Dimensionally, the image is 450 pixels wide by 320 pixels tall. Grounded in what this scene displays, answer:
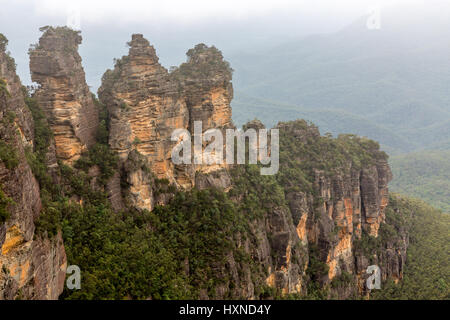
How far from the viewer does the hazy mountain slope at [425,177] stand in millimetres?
93625

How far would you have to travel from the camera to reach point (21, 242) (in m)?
15.0


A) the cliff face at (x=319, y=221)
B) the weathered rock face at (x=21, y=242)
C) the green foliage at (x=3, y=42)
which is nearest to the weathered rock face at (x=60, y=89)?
the green foliage at (x=3, y=42)

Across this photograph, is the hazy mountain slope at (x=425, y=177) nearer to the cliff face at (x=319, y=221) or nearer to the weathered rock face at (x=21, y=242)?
the cliff face at (x=319, y=221)

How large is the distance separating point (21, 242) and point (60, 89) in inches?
488

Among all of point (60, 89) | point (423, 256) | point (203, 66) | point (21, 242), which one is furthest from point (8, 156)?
point (423, 256)

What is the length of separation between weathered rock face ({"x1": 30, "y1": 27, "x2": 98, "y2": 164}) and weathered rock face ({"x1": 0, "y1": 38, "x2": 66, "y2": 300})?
5843mm

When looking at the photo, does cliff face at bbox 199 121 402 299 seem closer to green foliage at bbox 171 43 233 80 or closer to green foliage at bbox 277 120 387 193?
green foliage at bbox 277 120 387 193

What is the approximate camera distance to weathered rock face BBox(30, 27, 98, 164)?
79.0 ft

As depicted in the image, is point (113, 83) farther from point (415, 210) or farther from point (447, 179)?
point (447, 179)

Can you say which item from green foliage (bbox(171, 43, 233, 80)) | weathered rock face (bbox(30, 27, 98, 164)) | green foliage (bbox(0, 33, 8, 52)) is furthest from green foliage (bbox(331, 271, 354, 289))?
green foliage (bbox(0, 33, 8, 52))
